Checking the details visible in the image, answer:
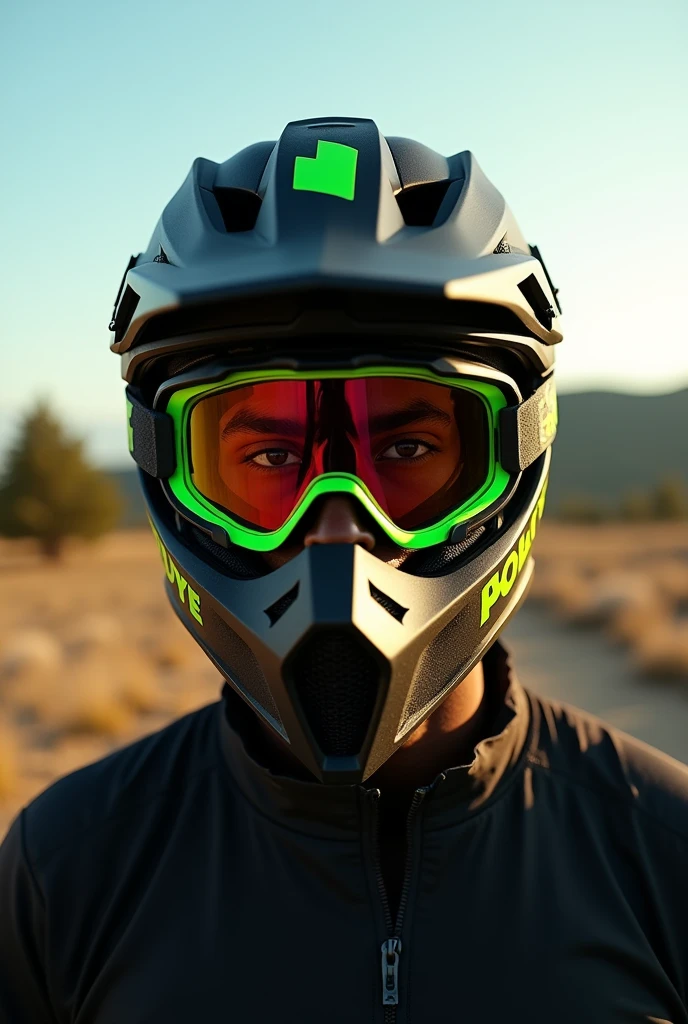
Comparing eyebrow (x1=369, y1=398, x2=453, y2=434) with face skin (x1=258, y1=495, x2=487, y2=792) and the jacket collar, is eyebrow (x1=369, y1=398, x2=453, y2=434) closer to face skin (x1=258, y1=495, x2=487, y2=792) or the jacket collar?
face skin (x1=258, y1=495, x2=487, y2=792)

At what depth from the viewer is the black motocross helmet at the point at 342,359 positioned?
1.60 m

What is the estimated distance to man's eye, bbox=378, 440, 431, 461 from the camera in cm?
176

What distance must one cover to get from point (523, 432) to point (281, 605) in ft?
2.36

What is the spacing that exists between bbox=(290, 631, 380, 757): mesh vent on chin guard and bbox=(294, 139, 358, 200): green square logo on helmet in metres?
1.02

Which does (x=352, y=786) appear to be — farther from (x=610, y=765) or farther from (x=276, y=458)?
(x=276, y=458)

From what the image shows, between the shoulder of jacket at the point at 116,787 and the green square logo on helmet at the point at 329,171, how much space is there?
132cm

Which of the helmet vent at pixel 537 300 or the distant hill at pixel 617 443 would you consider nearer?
the helmet vent at pixel 537 300

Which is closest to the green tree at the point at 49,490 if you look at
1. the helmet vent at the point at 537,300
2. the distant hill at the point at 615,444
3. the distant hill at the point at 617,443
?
the helmet vent at the point at 537,300

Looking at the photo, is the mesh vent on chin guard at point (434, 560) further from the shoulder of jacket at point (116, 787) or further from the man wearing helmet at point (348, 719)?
the shoulder of jacket at point (116, 787)

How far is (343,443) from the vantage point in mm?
1713

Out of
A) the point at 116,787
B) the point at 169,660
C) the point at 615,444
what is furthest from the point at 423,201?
the point at 615,444

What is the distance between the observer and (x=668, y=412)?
2985 inches

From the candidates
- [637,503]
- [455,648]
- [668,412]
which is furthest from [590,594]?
[668,412]

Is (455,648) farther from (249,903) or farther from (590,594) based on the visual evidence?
(590,594)
